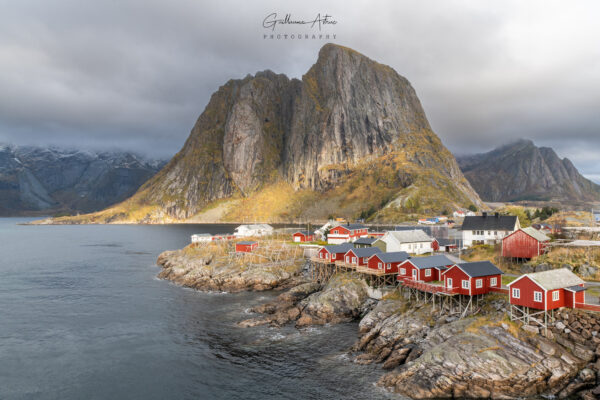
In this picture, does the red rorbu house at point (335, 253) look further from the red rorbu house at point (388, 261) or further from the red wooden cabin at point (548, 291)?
the red wooden cabin at point (548, 291)

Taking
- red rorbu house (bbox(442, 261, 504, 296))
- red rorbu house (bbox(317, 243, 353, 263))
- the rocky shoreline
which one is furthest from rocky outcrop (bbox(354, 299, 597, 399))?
red rorbu house (bbox(317, 243, 353, 263))

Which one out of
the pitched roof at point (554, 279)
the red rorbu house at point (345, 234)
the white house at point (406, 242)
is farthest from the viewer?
the red rorbu house at point (345, 234)

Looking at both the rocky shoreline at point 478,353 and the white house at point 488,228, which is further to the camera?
the white house at point 488,228

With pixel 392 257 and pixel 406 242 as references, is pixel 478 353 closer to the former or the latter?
pixel 392 257

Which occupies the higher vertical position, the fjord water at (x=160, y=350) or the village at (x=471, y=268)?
the village at (x=471, y=268)

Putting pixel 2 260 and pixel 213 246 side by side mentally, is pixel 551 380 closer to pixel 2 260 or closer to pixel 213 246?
pixel 213 246

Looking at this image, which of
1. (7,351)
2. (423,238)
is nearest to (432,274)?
(423,238)

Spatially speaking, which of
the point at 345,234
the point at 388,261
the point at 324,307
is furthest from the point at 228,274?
the point at 345,234

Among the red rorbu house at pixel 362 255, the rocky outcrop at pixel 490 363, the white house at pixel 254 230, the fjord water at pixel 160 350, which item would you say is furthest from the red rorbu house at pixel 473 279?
the white house at pixel 254 230
